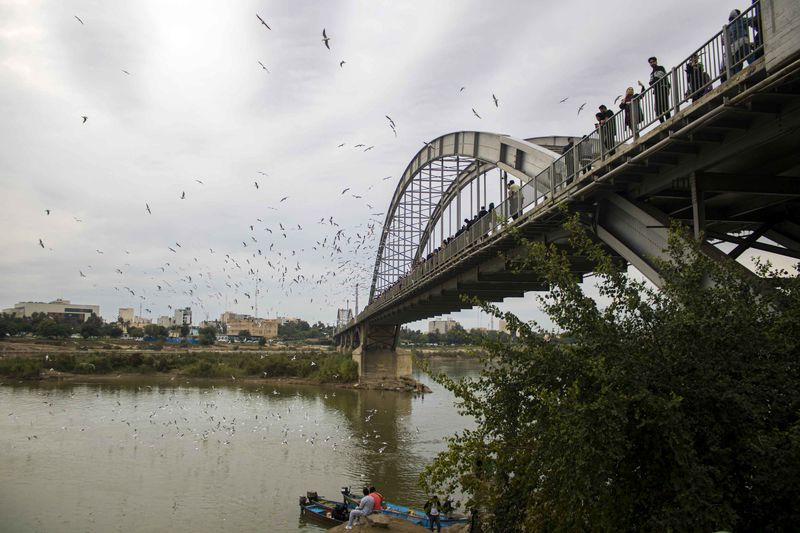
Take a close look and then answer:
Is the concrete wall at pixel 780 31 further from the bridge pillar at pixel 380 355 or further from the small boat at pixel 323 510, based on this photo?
the bridge pillar at pixel 380 355

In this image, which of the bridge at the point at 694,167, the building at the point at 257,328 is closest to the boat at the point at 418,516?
the bridge at the point at 694,167

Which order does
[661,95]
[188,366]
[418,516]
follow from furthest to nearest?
[188,366]
[418,516]
[661,95]

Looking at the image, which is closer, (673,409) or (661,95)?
(673,409)

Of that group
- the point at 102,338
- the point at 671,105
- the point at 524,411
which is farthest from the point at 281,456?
the point at 102,338

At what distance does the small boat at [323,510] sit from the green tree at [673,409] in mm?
9219

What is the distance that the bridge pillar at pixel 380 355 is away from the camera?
190ft

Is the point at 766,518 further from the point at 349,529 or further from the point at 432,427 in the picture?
the point at 432,427

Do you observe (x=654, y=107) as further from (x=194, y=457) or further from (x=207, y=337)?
(x=207, y=337)

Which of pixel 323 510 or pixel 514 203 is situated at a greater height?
pixel 514 203

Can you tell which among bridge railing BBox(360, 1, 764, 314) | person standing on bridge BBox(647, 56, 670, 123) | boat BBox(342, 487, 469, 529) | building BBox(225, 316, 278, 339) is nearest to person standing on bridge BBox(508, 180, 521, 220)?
bridge railing BBox(360, 1, 764, 314)

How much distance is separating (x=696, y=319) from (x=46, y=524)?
16107mm

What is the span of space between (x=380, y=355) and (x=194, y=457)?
36098 millimetres

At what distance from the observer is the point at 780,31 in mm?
6488

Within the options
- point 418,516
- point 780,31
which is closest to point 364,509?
point 418,516
